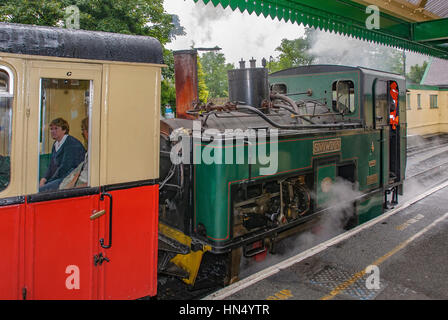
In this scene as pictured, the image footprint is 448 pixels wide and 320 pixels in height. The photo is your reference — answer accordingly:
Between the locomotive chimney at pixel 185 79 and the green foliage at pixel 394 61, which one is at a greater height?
the green foliage at pixel 394 61

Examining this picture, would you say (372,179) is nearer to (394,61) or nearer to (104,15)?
(104,15)

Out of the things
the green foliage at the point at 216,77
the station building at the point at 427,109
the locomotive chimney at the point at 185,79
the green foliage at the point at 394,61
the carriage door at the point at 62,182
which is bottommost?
the carriage door at the point at 62,182

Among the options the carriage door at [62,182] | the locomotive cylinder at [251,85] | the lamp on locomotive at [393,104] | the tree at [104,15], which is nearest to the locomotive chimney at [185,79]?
the locomotive cylinder at [251,85]

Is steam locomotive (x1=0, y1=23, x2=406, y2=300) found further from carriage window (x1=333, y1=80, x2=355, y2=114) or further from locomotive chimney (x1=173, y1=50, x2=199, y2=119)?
carriage window (x1=333, y1=80, x2=355, y2=114)

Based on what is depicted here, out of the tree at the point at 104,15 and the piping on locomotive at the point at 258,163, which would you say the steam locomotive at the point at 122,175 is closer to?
the piping on locomotive at the point at 258,163

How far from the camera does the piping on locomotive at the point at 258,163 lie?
3803 mm

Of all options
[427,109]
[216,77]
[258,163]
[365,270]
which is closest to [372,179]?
[365,270]

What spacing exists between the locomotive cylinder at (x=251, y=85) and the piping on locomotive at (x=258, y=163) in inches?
0.6

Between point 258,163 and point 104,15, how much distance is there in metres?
12.4

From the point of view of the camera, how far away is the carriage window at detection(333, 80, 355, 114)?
6.23 m

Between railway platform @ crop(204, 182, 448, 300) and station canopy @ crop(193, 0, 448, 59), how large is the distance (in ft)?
9.27

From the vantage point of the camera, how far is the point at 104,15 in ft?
45.6

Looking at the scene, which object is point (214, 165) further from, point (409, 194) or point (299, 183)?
point (409, 194)

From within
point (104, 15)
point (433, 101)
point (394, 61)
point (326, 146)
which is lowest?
point (326, 146)
